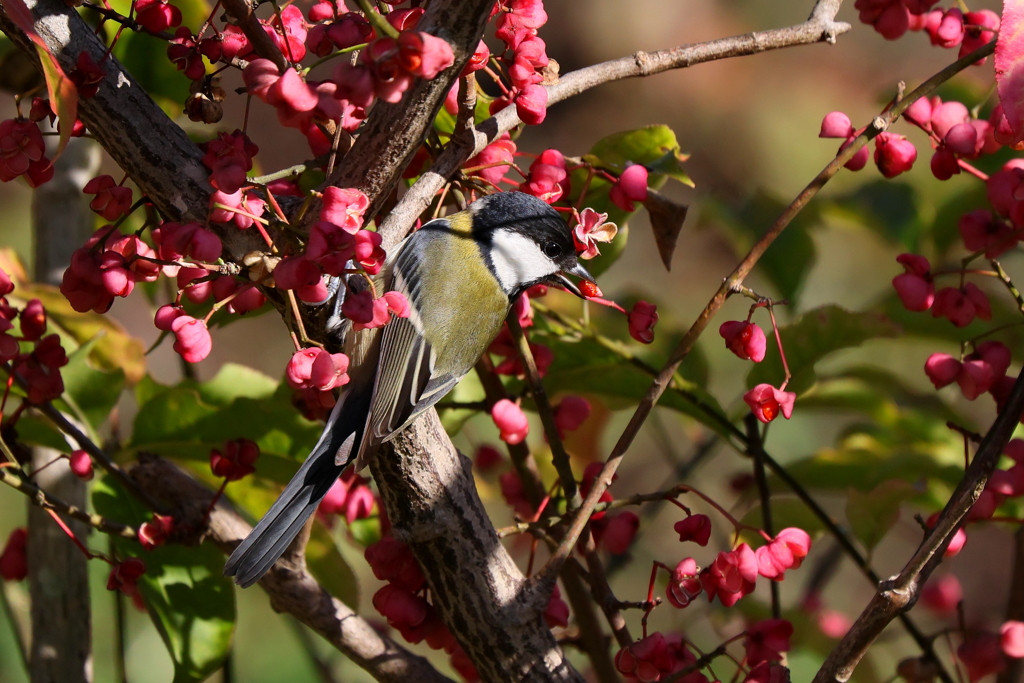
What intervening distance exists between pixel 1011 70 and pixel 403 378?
0.80 metres

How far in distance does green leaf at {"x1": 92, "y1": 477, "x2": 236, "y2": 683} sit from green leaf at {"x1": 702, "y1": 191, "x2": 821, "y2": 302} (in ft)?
3.35

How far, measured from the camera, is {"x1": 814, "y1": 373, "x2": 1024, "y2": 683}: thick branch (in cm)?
84

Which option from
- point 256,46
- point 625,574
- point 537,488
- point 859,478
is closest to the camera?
point 256,46

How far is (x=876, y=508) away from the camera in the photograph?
1.29 metres

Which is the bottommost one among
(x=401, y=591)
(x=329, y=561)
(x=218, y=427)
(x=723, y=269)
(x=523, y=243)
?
(x=723, y=269)

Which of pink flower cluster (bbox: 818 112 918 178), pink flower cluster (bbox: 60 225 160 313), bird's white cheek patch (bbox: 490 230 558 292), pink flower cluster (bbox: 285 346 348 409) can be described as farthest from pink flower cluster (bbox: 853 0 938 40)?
pink flower cluster (bbox: 60 225 160 313)

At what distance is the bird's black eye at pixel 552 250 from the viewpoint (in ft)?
4.85

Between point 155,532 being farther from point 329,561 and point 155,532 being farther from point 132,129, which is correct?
point 132,129

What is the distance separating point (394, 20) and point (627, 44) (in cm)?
538

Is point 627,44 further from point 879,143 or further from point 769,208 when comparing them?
point 879,143

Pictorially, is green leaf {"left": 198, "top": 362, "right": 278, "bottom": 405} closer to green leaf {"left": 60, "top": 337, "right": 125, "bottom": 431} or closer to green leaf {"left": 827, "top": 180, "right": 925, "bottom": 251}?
green leaf {"left": 60, "top": 337, "right": 125, "bottom": 431}

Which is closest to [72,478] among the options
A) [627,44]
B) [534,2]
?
[534,2]

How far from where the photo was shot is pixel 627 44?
6.02 meters

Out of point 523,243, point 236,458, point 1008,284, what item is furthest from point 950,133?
point 236,458
